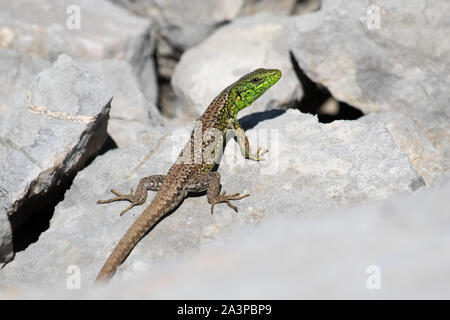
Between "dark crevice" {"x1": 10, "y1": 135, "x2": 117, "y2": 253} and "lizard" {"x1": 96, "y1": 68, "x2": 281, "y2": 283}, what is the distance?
70 cm

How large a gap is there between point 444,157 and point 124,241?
4587mm

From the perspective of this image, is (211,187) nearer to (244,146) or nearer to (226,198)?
(226,198)

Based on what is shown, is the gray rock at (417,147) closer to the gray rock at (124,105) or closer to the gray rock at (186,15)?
the gray rock at (124,105)

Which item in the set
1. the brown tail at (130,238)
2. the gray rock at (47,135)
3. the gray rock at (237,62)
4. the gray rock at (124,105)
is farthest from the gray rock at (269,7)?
the brown tail at (130,238)

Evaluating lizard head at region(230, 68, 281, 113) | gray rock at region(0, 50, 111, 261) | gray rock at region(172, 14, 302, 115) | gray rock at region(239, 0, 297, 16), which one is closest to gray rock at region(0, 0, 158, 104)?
gray rock at region(172, 14, 302, 115)

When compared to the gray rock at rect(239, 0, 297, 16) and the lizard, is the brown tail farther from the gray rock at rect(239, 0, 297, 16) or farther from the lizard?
the gray rock at rect(239, 0, 297, 16)

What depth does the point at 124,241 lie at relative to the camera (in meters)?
5.32

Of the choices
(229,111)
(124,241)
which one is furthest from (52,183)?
(229,111)

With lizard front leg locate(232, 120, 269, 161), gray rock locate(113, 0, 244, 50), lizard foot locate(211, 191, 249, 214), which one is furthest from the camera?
gray rock locate(113, 0, 244, 50)

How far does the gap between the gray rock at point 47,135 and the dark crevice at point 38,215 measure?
22 mm

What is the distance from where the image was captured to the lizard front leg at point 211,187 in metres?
5.85

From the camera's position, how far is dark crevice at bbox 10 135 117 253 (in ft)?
20.4

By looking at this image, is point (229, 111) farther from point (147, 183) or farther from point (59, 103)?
point (59, 103)

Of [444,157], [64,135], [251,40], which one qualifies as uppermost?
[64,135]
